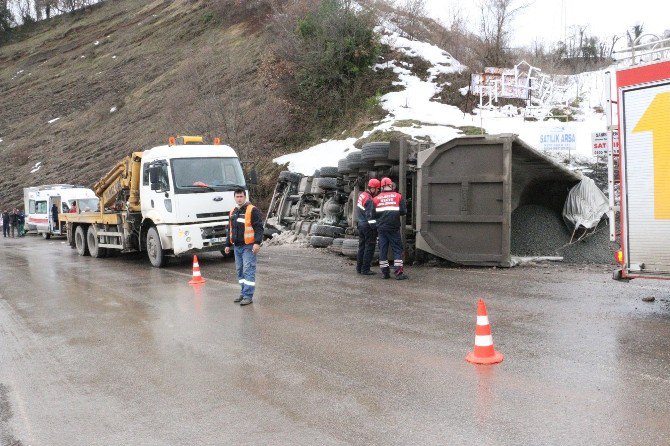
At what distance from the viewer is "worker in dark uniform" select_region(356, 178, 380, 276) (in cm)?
1088

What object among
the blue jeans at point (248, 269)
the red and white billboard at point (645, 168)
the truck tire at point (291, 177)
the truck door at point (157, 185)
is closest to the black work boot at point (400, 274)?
the blue jeans at point (248, 269)

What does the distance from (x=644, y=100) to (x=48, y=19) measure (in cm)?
8155

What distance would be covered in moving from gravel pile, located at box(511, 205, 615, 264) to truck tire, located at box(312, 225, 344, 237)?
181 inches

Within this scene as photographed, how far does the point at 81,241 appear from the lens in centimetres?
1855

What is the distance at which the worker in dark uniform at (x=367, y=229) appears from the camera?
428 inches

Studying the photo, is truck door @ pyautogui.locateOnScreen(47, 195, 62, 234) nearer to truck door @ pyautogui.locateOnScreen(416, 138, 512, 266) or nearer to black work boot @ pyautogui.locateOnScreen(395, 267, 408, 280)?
truck door @ pyautogui.locateOnScreen(416, 138, 512, 266)

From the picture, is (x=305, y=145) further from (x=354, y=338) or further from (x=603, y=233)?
(x=354, y=338)

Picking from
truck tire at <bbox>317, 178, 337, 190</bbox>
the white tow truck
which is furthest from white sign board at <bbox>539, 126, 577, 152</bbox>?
the white tow truck

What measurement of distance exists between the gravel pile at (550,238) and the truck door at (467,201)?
54.3 inches

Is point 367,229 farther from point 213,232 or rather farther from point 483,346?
point 483,346

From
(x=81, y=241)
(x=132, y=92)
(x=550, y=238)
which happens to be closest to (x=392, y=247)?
(x=550, y=238)

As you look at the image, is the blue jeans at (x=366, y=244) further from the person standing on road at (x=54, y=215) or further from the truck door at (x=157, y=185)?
the person standing on road at (x=54, y=215)

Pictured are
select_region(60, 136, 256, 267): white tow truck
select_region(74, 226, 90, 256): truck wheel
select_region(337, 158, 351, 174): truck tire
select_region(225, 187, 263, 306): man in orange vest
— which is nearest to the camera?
select_region(225, 187, 263, 306): man in orange vest

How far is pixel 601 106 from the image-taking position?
2266cm
